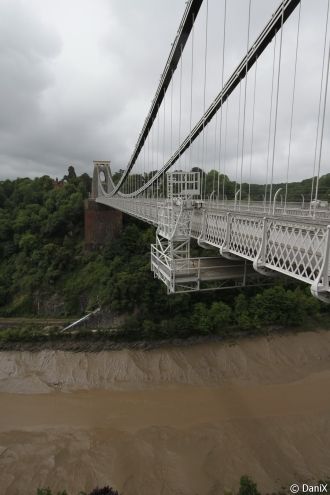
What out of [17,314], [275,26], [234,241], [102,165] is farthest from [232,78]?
[102,165]

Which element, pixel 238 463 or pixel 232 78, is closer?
pixel 238 463

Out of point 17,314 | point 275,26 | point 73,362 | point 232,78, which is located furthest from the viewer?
point 17,314

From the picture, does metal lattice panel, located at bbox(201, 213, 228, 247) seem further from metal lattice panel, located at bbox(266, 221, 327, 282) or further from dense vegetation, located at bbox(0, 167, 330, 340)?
dense vegetation, located at bbox(0, 167, 330, 340)

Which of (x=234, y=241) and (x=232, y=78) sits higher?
(x=232, y=78)

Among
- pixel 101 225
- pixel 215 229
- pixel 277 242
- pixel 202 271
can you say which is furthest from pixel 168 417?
pixel 101 225

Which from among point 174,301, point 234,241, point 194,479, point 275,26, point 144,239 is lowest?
→ point 194,479

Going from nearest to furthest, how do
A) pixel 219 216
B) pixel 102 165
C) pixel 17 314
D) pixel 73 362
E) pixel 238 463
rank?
pixel 219 216
pixel 238 463
pixel 73 362
pixel 17 314
pixel 102 165

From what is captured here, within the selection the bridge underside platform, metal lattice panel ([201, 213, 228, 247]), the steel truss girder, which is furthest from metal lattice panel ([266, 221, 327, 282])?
the bridge underside platform

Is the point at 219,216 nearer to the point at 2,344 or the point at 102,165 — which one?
the point at 2,344
